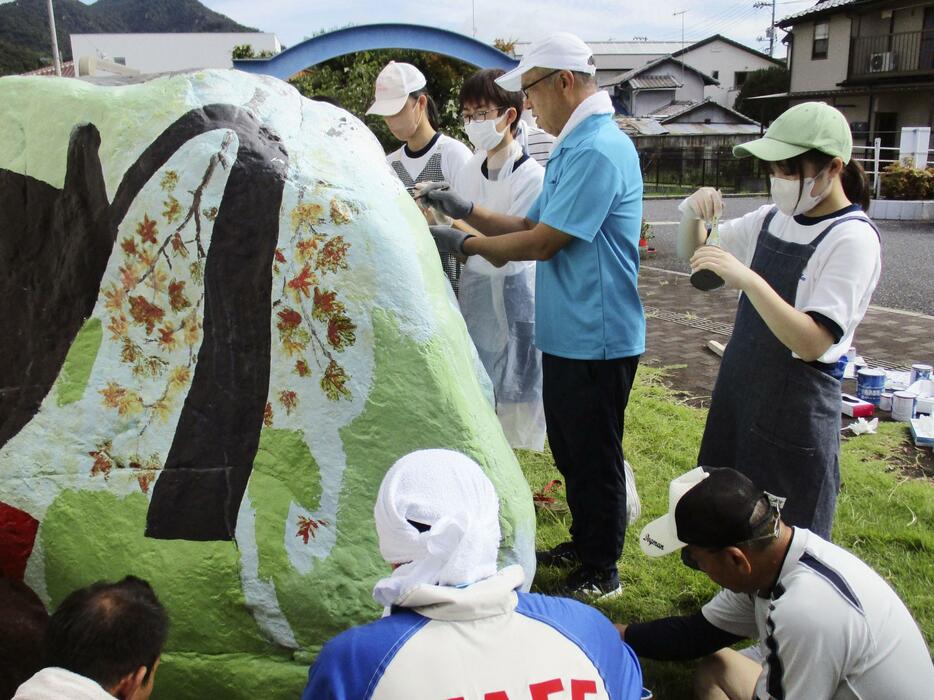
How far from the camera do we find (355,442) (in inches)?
84.0

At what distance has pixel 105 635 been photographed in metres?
1.59

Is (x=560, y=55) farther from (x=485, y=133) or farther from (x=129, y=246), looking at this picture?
(x=129, y=246)

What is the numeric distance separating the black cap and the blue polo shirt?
35.7 inches

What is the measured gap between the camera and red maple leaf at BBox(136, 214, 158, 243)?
2223 millimetres

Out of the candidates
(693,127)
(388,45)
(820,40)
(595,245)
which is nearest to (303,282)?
(595,245)

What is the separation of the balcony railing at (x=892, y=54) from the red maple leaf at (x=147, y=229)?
23004mm

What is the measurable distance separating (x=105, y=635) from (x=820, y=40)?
88.2 ft

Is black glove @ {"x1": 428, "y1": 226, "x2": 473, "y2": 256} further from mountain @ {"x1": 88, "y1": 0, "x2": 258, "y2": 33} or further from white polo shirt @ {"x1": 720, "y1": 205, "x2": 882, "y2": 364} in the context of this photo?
mountain @ {"x1": 88, "y1": 0, "x2": 258, "y2": 33}

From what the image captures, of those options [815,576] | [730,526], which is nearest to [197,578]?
[730,526]

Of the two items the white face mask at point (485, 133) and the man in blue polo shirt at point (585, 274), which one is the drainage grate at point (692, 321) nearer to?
the white face mask at point (485, 133)

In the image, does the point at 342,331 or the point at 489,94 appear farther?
the point at 489,94

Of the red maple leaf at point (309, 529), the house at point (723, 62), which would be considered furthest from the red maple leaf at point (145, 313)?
the house at point (723, 62)

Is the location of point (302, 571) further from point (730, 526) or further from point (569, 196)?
point (569, 196)

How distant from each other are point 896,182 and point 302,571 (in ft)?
49.1
